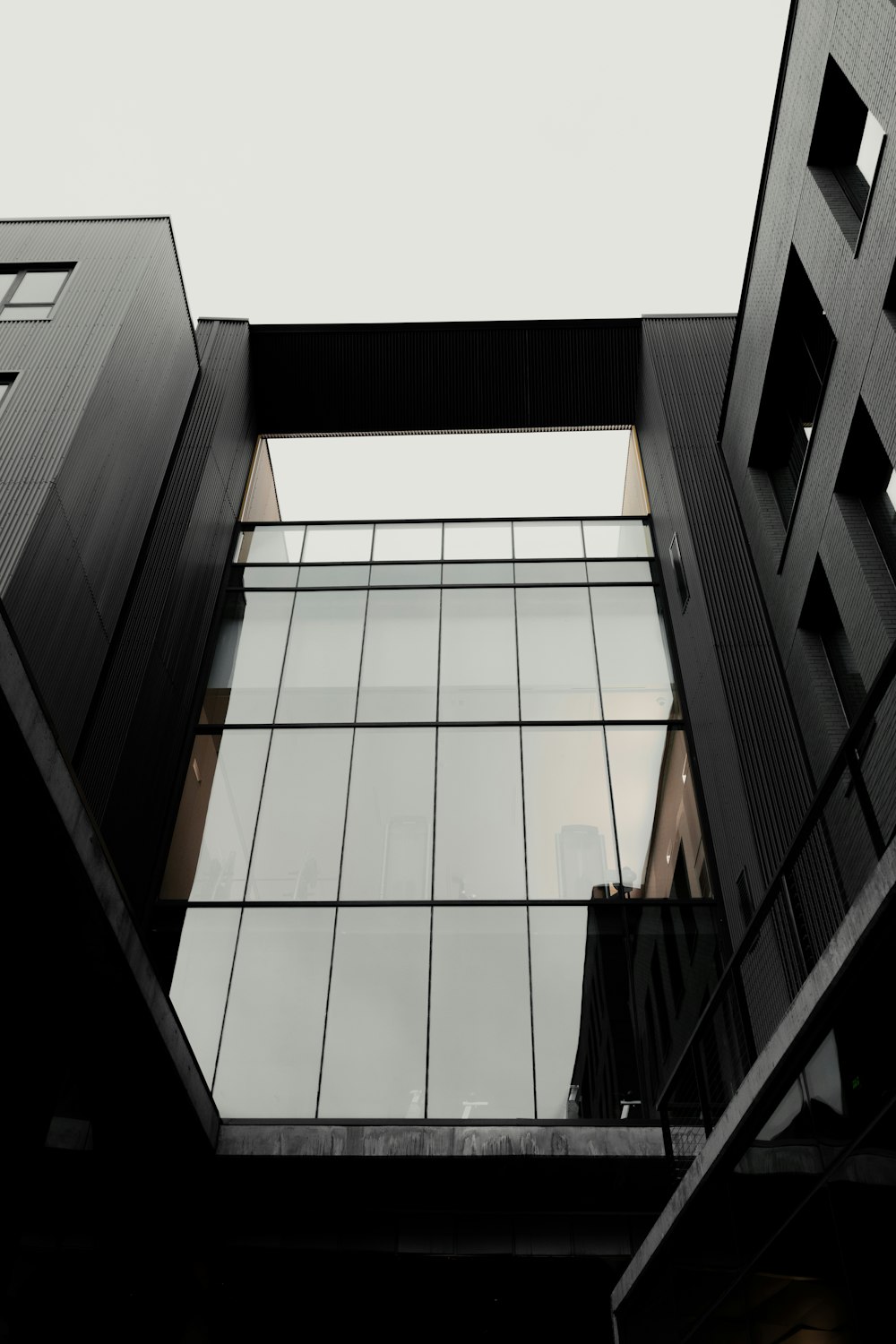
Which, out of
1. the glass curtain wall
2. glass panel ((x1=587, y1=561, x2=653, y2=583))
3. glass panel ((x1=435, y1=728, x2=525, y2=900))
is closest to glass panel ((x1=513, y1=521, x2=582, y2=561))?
the glass curtain wall

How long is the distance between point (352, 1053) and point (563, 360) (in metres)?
18.6

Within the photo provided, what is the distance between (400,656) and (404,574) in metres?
2.98

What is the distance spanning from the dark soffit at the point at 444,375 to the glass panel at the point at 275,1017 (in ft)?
50.4

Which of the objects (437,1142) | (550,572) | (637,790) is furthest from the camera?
(550,572)

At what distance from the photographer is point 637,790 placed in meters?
17.6

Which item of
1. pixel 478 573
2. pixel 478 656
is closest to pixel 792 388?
pixel 478 656

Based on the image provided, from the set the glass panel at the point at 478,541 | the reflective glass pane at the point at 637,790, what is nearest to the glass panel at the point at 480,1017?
the reflective glass pane at the point at 637,790

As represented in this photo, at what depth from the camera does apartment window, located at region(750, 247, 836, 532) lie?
15.9 meters

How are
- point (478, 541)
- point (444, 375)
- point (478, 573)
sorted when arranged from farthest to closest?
point (444, 375)
point (478, 541)
point (478, 573)

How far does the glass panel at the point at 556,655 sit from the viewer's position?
19.2 metres

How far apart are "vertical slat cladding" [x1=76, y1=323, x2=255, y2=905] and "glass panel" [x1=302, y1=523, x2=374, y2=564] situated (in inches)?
77.7

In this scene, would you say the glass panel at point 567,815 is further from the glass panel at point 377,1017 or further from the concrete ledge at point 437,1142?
the concrete ledge at point 437,1142

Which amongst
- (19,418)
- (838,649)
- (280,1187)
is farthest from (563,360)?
(280,1187)

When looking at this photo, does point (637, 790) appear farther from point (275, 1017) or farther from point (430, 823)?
point (275, 1017)
